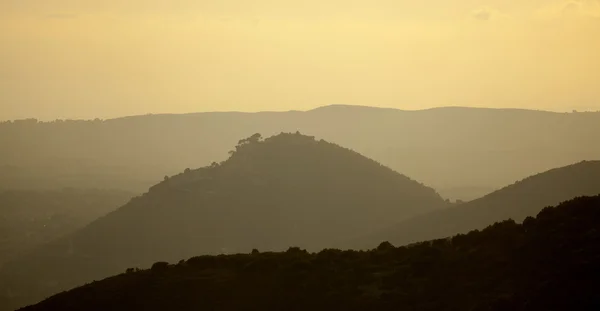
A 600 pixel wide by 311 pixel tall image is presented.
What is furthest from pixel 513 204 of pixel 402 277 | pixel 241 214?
pixel 402 277

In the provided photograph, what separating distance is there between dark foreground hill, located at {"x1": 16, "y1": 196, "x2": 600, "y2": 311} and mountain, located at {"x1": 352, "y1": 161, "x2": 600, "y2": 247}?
59338 mm

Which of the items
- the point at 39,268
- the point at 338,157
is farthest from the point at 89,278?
the point at 338,157

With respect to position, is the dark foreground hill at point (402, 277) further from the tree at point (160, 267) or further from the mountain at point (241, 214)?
the mountain at point (241, 214)

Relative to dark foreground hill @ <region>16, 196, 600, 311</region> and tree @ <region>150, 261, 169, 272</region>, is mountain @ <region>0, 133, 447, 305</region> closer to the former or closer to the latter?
tree @ <region>150, 261, 169, 272</region>

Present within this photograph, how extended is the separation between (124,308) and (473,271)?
1594cm

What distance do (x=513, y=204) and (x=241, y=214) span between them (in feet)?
182

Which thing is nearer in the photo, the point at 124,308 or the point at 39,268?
the point at 124,308

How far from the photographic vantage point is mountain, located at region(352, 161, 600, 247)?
327 ft

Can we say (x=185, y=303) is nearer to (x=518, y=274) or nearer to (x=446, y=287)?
(x=446, y=287)

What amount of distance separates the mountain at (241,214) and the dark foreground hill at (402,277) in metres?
87.7

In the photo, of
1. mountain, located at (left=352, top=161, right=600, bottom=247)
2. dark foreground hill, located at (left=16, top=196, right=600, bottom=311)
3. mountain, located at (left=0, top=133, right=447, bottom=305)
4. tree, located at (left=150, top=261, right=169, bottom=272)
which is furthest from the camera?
mountain, located at (left=0, top=133, right=447, bottom=305)

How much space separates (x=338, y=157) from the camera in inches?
6383

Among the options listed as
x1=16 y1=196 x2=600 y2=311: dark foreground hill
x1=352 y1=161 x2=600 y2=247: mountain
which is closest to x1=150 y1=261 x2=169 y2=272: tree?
x1=16 y1=196 x2=600 y2=311: dark foreground hill

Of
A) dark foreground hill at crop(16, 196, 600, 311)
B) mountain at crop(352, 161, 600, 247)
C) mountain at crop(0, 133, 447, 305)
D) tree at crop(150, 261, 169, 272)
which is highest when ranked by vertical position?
mountain at crop(0, 133, 447, 305)
